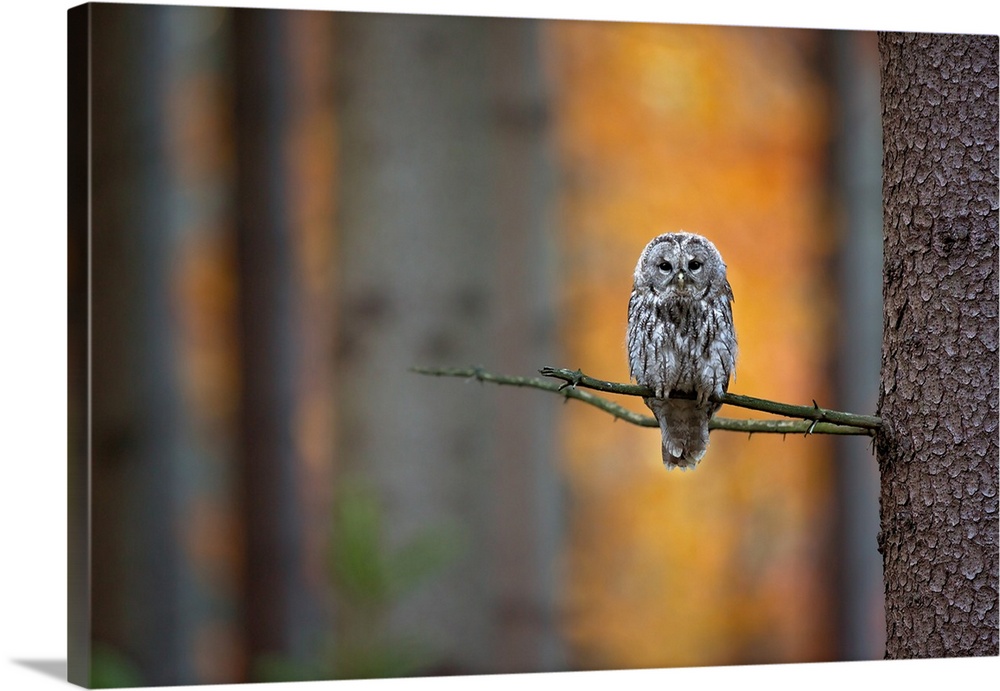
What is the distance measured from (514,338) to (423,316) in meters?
0.46

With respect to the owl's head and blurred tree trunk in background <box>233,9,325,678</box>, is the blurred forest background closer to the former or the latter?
blurred tree trunk in background <box>233,9,325,678</box>

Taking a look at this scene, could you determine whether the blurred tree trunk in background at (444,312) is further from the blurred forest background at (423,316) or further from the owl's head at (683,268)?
the owl's head at (683,268)

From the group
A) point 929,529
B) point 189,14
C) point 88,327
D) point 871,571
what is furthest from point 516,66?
point 871,571

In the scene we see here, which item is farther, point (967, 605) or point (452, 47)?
point (452, 47)

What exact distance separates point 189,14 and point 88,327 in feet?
3.47

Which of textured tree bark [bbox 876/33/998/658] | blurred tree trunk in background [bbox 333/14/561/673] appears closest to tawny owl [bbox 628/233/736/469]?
textured tree bark [bbox 876/33/998/658]

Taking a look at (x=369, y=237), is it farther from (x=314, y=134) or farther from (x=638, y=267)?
(x=638, y=267)

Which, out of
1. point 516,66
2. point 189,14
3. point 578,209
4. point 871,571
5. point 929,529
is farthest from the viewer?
point 871,571

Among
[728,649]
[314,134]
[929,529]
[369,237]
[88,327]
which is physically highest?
[314,134]

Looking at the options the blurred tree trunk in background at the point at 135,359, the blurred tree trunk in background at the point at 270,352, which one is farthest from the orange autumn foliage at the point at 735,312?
the blurred tree trunk in background at the point at 135,359

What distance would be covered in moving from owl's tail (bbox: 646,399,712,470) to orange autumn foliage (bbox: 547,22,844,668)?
752 millimetres

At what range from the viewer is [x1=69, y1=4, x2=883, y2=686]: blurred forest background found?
3.44 m

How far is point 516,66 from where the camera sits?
13.5 ft

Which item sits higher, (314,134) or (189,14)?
(189,14)
